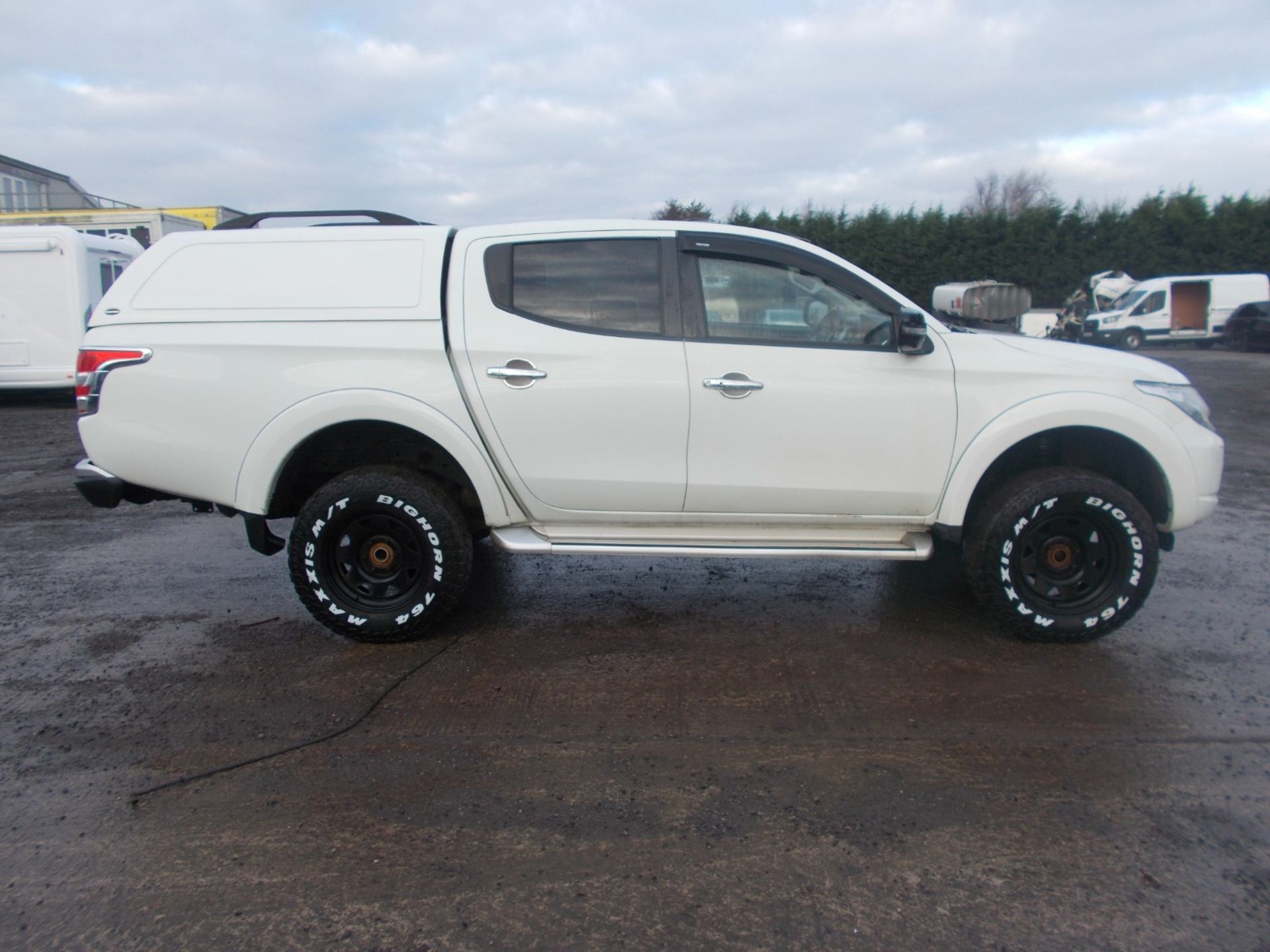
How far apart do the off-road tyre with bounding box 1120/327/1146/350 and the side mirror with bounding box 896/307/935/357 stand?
1103 inches

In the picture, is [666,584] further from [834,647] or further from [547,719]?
[547,719]

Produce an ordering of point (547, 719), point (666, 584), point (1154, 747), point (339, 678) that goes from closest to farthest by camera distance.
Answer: point (1154, 747)
point (547, 719)
point (339, 678)
point (666, 584)

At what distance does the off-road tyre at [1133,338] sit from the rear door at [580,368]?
93.7 feet

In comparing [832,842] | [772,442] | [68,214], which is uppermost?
[68,214]

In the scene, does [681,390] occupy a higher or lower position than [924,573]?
higher

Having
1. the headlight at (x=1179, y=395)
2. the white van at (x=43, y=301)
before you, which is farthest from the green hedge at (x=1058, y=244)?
the headlight at (x=1179, y=395)

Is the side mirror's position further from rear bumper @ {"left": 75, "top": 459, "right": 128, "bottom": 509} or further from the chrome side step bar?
rear bumper @ {"left": 75, "top": 459, "right": 128, "bottom": 509}

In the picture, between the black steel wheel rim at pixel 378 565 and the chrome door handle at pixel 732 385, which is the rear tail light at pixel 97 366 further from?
the chrome door handle at pixel 732 385

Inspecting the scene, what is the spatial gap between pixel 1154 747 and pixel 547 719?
2.33 metres

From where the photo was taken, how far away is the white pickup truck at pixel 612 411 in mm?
4465

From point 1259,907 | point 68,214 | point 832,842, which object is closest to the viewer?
point 1259,907

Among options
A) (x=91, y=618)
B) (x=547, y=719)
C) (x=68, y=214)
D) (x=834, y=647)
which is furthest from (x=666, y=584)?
(x=68, y=214)

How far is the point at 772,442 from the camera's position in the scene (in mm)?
4500

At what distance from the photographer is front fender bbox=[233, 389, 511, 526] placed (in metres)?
4.43
